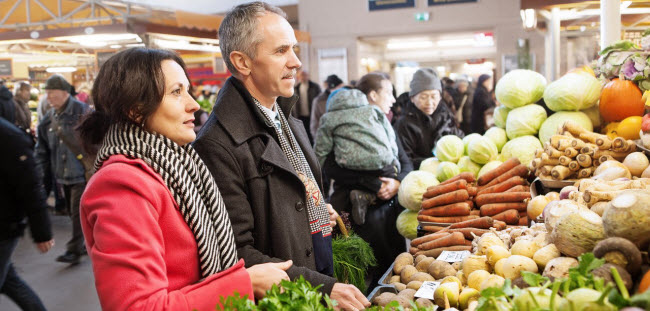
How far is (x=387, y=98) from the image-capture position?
4797 millimetres

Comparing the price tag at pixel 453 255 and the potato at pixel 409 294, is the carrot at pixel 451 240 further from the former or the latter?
the potato at pixel 409 294

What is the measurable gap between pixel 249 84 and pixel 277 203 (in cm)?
48

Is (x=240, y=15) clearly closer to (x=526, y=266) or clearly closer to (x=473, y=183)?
(x=526, y=266)

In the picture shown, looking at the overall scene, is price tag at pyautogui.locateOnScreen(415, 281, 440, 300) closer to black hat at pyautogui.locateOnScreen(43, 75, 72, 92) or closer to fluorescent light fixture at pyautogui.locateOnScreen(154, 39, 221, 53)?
black hat at pyautogui.locateOnScreen(43, 75, 72, 92)

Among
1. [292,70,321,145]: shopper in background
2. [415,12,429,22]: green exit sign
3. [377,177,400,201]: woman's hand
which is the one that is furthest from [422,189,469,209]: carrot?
[415,12,429,22]: green exit sign

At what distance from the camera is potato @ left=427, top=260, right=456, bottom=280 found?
7.75ft

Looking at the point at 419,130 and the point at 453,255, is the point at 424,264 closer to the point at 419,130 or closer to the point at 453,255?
the point at 453,255

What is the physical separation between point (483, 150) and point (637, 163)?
47.1 inches

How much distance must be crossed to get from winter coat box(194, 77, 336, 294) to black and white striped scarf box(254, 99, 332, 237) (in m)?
0.06

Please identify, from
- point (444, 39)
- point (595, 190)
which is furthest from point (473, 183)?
point (444, 39)

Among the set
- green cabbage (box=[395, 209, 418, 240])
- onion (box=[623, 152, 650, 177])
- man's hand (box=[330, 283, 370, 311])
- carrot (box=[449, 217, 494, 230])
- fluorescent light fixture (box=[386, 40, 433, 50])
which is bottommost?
green cabbage (box=[395, 209, 418, 240])

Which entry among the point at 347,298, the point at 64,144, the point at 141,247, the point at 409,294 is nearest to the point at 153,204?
the point at 141,247

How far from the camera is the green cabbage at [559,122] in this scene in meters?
3.25

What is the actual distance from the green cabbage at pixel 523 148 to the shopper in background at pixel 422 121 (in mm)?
1442
